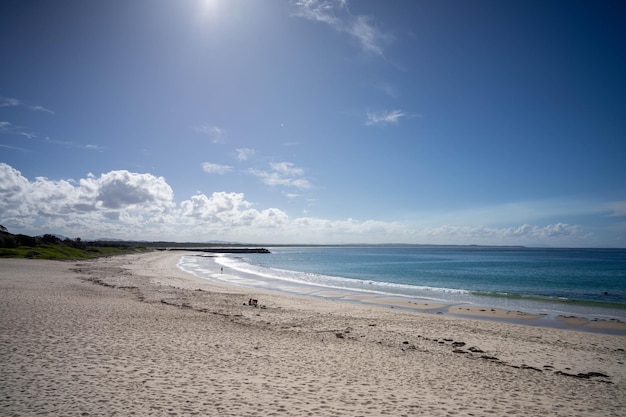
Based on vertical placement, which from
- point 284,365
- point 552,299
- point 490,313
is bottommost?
point 552,299

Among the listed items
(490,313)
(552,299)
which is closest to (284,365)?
(490,313)

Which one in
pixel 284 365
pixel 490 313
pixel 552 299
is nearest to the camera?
pixel 284 365

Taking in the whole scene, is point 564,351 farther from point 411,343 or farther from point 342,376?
point 342,376

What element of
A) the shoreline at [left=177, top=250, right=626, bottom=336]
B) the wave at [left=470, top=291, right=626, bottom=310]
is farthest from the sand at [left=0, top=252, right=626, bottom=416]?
the wave at [left=470, top=291, right=626, bottom=310]

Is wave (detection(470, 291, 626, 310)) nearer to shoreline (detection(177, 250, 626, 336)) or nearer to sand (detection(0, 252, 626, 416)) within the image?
shoreline (detection(177, 250, 626, 336))

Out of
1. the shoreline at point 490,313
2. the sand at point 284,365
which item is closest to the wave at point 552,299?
the shoreline at point 490,313

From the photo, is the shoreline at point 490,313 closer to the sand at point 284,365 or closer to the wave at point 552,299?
the sand at point 284,365

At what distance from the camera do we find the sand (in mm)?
7840

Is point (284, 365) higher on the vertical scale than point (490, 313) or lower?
higher

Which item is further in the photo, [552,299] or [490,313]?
[552,299]

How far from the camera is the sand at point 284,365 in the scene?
7.84 metres

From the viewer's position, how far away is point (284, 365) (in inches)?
424

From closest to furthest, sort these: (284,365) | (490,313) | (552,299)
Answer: (284,365)
(490,313)
(552,299)

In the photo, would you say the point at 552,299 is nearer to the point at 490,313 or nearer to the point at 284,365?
the point at 490,313
